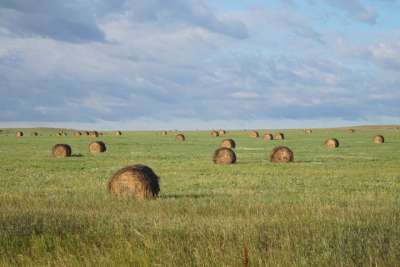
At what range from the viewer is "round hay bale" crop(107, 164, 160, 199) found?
669 inches

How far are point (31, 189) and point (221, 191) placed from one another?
622cm

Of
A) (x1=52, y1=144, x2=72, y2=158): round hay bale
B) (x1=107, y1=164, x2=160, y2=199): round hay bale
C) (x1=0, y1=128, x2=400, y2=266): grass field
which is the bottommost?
(x1=0, y1=128, x2=400, y2=266): grass field

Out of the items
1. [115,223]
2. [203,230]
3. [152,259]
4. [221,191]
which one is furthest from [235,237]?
[221,191]

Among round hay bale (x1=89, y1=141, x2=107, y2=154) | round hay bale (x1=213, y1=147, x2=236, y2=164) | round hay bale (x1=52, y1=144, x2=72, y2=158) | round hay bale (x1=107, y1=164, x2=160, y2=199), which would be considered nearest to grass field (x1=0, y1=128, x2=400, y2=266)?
round hay bale (x1=107, y1=164, x2=160, y2=199)

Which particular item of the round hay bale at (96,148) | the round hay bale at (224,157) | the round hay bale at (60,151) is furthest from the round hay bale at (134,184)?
the round hay bale at (96,148)

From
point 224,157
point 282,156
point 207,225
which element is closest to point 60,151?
point 224,157

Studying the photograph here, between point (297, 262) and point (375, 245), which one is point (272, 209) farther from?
point (297, 262)

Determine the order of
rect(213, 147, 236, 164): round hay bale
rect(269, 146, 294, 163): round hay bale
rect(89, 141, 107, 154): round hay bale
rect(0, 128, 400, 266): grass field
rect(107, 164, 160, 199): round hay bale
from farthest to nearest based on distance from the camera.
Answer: rect(89, 141, 107, 154): round hay bale → rect(269, 146, 294, 163): round hay bale → rect(213, 147, 236, 164): round hay bale → rect(107, 164, 160, 199): round hay bale → rect(0, 128, 400, 266): grass field

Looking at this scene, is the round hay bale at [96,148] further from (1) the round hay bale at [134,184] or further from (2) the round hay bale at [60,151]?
(1) the round hay bale at [134,184]

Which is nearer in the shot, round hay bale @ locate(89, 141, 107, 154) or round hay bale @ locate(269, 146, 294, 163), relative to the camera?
round hay bale @ locate(269, 146, 294, 163)

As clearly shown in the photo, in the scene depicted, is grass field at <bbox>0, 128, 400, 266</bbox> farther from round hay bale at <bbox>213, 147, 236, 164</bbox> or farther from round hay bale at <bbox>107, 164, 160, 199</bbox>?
round hay bale at <bbox>213, 147, 236, 164</bbox>

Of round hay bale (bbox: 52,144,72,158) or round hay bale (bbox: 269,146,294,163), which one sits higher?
round hay bale (bbox: 52,144,72,158)

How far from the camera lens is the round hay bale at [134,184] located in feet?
55.8

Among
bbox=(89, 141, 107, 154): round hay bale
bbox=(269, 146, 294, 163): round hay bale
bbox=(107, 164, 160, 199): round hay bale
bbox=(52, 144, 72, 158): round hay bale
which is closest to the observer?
bbox=(107, 164, 160, 199): round hay bale
